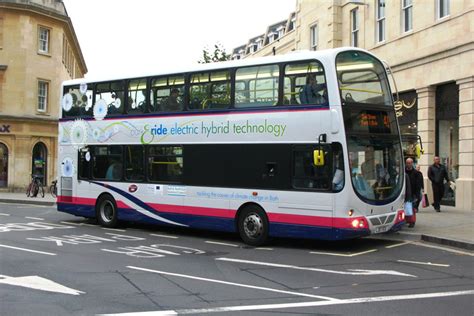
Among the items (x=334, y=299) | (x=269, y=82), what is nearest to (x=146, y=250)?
(x=269, y=82)

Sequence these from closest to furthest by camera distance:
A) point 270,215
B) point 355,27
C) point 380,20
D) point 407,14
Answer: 1. point 270,215
2. point 407,14
3. point 380,20
4. point 355,27

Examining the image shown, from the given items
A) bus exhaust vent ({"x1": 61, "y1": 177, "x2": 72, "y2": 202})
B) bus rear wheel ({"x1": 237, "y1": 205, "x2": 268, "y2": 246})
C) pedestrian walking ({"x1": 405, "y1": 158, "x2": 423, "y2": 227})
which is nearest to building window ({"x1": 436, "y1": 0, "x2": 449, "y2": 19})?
pedestrian walking ({"x1": 405, "y1": 158, "x2": 423, "y2": 227})

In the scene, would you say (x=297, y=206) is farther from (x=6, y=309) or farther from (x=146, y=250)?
(x=6, y=309)

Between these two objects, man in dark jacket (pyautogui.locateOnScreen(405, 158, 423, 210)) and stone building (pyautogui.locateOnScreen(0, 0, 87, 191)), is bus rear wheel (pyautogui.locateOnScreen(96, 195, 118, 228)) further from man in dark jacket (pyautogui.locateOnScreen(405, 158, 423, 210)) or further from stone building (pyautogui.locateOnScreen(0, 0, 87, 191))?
→ stone building (pyautogui.locateOnScreen(0, 0, 87, 191))

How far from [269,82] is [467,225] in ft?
22.2

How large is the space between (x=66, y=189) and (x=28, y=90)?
70.9ft

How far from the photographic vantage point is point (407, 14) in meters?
22.2

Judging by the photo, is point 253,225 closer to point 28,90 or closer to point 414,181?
point 414,181

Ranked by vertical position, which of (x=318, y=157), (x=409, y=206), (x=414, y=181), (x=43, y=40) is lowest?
(x=409, y=206)

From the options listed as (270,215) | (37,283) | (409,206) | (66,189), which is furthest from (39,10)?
(37,283)

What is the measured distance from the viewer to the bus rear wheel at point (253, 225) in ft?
39.4

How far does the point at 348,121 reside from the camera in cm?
1110

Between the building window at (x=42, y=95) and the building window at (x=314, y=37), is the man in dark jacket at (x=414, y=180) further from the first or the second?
the building window at (x=42, y=95)

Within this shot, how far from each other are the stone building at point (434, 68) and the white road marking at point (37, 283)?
48.3 feet
